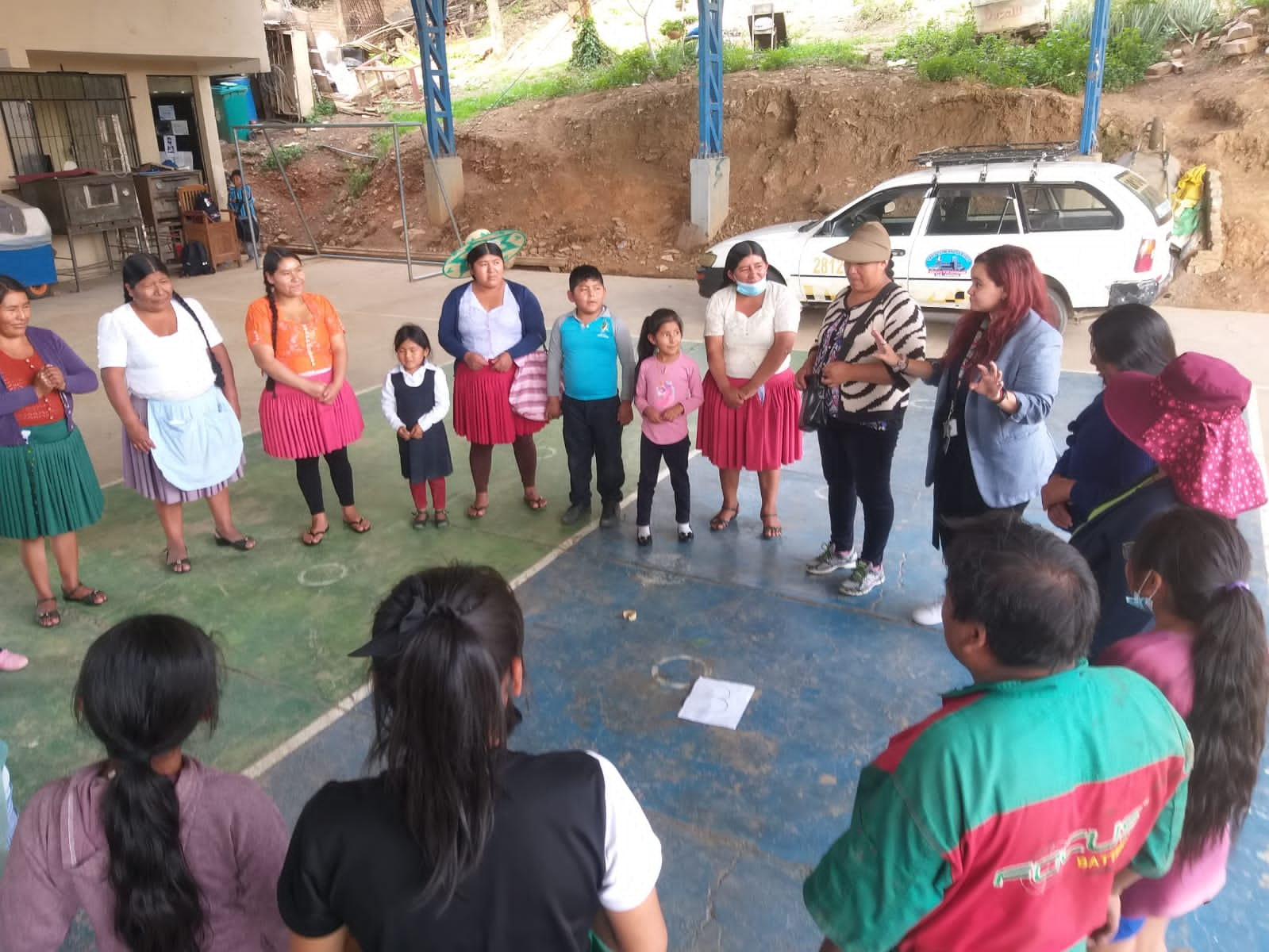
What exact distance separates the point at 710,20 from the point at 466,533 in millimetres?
11344

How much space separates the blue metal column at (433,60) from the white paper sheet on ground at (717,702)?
45.8ft

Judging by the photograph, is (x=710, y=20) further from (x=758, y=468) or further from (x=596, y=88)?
(x=758, y=468)

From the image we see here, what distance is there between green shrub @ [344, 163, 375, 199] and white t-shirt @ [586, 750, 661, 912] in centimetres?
2010

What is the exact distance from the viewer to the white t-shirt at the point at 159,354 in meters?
4.23

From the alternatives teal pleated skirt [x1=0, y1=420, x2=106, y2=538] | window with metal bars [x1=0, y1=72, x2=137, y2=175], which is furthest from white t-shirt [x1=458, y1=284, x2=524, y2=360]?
window with metal bars [x1=0, y1=72, x2=137, y2=175]

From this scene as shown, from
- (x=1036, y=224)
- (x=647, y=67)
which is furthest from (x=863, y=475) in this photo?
(x=647, y=67)

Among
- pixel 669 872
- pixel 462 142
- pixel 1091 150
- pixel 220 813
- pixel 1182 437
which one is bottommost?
pixel 669 872

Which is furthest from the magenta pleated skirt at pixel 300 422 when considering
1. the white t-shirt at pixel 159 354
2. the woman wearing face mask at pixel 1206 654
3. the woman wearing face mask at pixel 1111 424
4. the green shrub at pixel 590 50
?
the green shrub at pixel 590 50

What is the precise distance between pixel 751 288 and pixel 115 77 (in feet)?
45.0

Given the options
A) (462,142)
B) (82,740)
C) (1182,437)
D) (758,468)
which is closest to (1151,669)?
(1182,437)

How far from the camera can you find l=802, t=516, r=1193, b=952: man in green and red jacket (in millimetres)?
1411

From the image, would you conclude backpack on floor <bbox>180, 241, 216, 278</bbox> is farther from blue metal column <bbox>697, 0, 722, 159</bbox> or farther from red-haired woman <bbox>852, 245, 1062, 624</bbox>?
red-haired woman <bbox>852, 245, 1062, 624</bbox>

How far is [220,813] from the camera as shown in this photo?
5.64ft

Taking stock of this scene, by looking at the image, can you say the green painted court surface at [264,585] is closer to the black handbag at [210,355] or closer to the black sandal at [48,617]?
the black sandal at [48,617]
